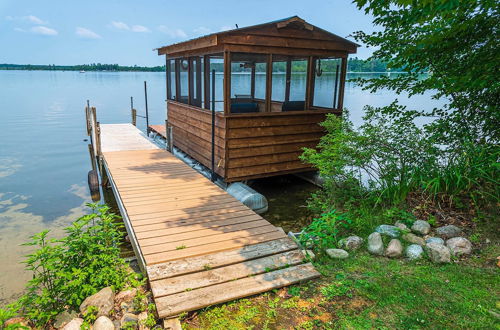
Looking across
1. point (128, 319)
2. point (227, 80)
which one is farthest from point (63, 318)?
point (227, 80)

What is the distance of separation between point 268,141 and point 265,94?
1.11 m

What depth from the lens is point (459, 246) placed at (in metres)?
4.18

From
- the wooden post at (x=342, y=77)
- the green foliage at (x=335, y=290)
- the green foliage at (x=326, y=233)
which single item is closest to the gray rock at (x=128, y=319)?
the green foliage at (x=335, y=290)

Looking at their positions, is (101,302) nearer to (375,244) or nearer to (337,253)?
(337,253)

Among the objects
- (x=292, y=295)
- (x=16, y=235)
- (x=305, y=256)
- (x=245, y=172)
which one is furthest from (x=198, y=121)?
(x=292, y=295)

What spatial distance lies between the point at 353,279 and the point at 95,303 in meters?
2.72

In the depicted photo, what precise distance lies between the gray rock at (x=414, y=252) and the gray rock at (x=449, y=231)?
0.51 m

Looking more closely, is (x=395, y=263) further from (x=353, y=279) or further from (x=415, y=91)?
(x=415, y=91)

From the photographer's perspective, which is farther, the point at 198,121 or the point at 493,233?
the point at 198,121

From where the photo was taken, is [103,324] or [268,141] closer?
[103,324]

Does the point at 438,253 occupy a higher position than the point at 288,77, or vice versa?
the point at 288,77

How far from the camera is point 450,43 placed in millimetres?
4801

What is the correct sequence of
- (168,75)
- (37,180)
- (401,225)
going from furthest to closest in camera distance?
1. (37,180)
2. (168,75)
3. (401,225)

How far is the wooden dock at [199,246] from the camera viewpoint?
3648mm
